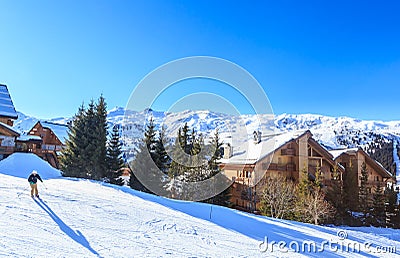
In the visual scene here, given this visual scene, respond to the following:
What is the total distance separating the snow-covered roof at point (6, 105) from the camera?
33500mm

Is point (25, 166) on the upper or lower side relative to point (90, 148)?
lower

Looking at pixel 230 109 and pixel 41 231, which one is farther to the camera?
pixel 230 109

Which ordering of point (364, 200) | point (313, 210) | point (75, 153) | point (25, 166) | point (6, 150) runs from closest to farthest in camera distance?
point (313, 210) < point (25, 166) < point (75, 153) < point (364, 200) < point (6, 150)

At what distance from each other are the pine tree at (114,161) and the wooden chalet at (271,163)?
9.92 metres

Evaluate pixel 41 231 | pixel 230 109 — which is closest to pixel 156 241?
pixel 41 231

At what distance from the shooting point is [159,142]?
26406mm

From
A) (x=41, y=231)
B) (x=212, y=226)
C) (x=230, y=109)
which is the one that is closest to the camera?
(x=41, y=231)

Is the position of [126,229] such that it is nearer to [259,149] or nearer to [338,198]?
[259,149]

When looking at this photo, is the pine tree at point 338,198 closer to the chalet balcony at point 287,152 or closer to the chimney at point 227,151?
the chalet balcony at point 287,152

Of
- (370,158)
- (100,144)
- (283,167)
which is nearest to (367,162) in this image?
(370,158)

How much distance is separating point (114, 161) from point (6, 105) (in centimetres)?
1939

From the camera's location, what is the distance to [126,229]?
897cm

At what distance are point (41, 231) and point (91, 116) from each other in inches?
764

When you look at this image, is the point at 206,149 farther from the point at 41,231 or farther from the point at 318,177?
the point at 41,231
